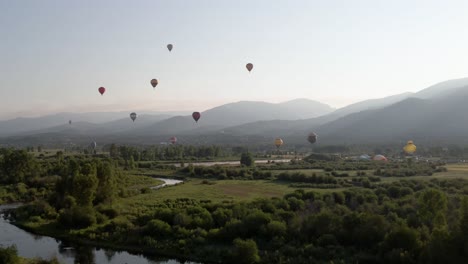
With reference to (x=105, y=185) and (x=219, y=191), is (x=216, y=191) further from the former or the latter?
(x=105, y=185)

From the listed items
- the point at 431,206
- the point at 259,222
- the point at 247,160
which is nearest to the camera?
the point at 431,206

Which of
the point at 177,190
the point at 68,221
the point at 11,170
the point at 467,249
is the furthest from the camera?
the point at 11,170

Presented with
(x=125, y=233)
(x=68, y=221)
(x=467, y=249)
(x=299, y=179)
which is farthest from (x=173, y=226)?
(x=299, y=179)

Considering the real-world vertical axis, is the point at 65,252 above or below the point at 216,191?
below

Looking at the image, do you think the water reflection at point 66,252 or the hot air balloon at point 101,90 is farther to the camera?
the hot air balloon at point 101,90

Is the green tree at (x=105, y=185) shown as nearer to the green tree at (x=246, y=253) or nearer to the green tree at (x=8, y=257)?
the green tree at (x=8, y=257)

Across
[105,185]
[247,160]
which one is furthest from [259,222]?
[247,160]

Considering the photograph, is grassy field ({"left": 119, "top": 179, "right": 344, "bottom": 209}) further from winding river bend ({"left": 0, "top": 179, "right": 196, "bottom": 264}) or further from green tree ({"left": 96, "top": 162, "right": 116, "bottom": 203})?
winding river bend ({"left": 0, "top": 179, "right": 196, "bottom": 264})

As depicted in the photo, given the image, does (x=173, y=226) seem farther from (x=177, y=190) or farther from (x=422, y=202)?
(x=177, y=190)

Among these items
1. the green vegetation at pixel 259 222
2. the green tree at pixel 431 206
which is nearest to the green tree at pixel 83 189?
the green vegetation at pixel 259 222
